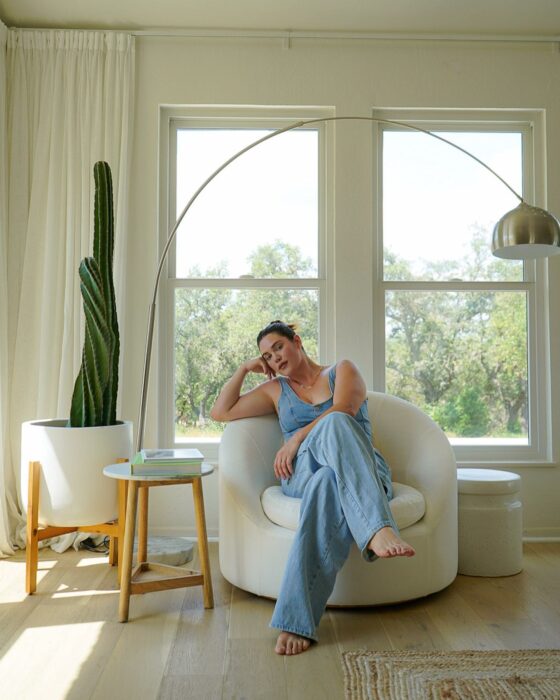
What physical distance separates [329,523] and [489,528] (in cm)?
108

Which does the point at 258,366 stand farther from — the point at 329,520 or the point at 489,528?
the point at 489,528

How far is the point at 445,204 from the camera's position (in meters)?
4.00

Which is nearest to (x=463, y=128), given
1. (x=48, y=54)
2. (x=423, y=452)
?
(x=423, y=452)

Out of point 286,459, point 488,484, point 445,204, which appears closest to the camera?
point 286,459

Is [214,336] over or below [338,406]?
over

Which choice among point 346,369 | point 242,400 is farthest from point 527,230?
point 242,400

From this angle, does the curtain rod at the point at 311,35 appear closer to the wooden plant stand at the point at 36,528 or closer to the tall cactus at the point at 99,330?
the tall cactus at the point at 99,330

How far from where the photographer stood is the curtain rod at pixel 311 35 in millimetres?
3785

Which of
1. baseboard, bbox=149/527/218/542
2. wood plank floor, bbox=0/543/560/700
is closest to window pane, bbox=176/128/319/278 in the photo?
baseboard, bbox=149/527/218/542

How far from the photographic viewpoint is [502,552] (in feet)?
10.2

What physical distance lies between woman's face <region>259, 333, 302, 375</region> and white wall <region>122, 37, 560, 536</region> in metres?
0.80

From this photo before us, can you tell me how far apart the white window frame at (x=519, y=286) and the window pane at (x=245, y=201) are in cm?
37

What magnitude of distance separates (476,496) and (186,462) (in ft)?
4.56

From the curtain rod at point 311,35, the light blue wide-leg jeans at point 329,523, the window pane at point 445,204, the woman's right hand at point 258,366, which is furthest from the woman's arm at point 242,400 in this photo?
Result: the curtain rod at point 311,35
